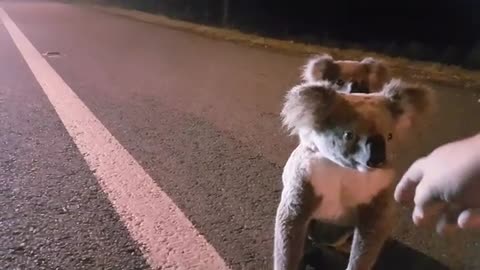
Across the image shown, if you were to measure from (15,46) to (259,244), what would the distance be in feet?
22.1

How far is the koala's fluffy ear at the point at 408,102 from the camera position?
1756mm

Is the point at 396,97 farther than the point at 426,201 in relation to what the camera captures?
Yes

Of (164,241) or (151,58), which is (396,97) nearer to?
(164,241)

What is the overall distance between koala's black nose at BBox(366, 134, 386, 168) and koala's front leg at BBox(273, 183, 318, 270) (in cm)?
21

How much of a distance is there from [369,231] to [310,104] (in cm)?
39

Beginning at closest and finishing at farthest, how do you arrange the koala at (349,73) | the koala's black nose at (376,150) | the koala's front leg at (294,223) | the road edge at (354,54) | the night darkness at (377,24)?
the koala's black nose at (376,150)
the koala's front leg at (294,223)
the koala at (349,73)
the road edge at (354,54)
the night darkness at (377,24)

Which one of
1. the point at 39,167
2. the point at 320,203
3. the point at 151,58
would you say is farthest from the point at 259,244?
the point at 151,58

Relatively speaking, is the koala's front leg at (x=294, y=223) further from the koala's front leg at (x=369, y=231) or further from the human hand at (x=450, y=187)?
the human hand at (x=450, y=187)

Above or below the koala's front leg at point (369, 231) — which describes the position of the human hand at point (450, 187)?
above

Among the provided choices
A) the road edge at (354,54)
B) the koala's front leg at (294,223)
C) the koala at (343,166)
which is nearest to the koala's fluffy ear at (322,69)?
the koala at (343,166)

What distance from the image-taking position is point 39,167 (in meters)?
3.06

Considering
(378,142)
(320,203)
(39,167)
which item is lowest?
(39,167)

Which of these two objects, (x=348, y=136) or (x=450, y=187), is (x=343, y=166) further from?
(x=450, y=187)

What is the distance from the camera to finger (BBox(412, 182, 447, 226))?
1192 mm
